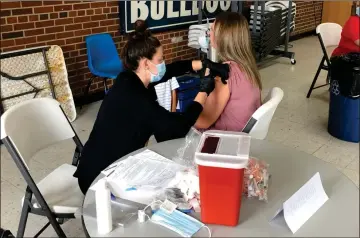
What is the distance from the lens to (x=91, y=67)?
3512 mm

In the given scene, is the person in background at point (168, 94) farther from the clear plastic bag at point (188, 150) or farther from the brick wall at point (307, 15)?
the brick wall at point (307, 15)

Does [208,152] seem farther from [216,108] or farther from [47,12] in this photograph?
[47,12]

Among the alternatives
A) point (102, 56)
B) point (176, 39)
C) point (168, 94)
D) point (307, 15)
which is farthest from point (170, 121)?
point (307, 15)

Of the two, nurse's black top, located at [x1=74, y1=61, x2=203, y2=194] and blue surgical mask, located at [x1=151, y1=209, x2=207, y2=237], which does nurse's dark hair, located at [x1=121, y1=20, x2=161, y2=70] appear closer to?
nurse's black top, located at [x1=74, y1=61, x2=203, y2=194]

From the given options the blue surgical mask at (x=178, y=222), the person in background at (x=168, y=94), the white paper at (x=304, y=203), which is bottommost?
the person in background at (x=168, y=94)

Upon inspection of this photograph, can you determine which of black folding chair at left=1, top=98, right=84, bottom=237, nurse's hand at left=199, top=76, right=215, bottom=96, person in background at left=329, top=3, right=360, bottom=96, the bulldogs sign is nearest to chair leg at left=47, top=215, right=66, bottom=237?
black folding chair at left=1, top=98, right=84, bottom=237

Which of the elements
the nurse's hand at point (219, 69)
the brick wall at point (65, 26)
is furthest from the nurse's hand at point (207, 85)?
the brick wall at point (65, 26)

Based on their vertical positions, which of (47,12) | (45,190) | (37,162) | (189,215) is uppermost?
(47,12)

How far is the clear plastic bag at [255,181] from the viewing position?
1248mm

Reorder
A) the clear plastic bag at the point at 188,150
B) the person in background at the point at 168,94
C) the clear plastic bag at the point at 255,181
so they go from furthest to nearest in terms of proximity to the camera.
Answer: the person in background at the point at 168,94, the clear plastic bag at the point at 188,150, the clear plastic bag at the point at 255,181

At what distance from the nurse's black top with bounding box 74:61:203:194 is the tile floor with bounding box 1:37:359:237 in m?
0.31

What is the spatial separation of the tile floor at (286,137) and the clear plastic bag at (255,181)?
29cm

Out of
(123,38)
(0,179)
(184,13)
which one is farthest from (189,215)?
(184,13)

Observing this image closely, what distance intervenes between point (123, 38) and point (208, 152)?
3.27 meters
